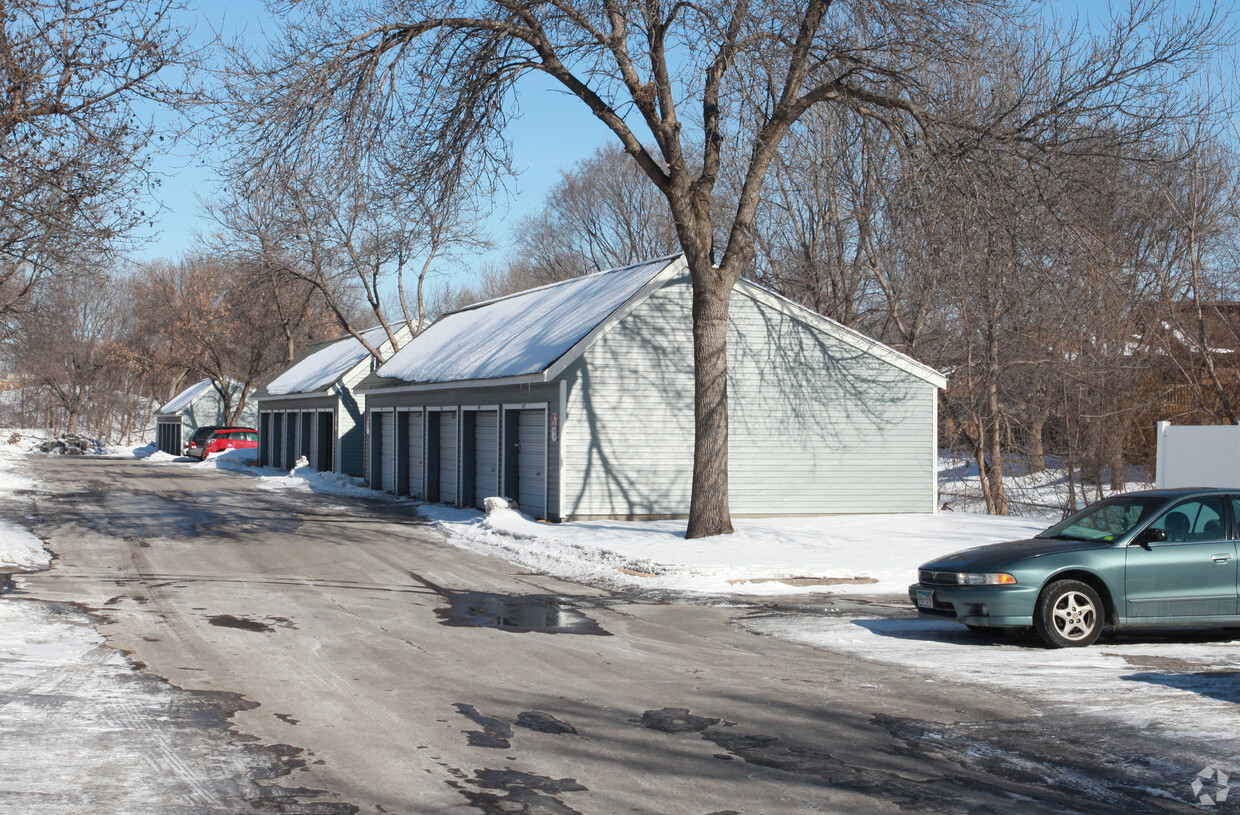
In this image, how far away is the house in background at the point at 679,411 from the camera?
2192 cm

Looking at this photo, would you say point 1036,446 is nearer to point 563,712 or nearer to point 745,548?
point 745,548

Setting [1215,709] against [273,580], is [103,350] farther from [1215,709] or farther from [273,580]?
[1215,709]

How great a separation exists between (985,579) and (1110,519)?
1678mm

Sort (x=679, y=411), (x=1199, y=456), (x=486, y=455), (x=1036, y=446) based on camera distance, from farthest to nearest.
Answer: (x=1036, y=446)
(x=486, y=455)
(x=679, y=411)
(x=1199, y=456)

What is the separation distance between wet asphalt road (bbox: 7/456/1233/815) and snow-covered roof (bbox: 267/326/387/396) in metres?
26.2

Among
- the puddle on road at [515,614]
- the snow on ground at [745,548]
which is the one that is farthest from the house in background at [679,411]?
the puddle on road at [515,614]

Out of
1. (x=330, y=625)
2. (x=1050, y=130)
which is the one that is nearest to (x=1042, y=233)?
(x=1050, y=130)

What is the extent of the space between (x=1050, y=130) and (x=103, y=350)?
75174 millimetres

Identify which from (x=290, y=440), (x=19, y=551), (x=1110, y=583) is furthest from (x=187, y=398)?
(x=1110, y=583)

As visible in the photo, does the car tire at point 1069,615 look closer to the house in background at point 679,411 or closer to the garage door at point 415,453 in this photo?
the house in background at point 679,411

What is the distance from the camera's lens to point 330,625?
1101 centimetres

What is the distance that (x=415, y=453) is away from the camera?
30.5 m

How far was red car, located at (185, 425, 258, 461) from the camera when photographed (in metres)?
55.7

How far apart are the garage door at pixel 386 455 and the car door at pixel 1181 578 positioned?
24.2 m
